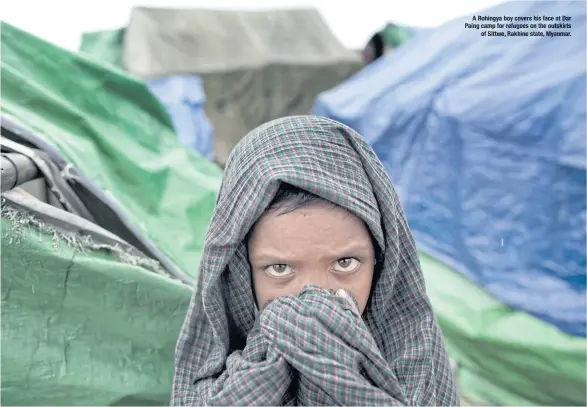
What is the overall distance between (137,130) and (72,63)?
0.26m

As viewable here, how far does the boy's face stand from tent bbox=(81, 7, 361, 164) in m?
2.13

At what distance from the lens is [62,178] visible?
3.71 ft

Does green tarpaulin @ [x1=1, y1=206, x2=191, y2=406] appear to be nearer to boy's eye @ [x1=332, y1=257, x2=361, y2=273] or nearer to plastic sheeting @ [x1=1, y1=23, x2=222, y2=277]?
plastic sheeting @ [x1=1, y1=23, x2=222, y2=277]

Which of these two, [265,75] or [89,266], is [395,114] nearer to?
[89,266]

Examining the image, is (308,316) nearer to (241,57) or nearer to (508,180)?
(508,180)

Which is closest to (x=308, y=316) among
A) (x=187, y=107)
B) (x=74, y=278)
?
(x=74, y=278)

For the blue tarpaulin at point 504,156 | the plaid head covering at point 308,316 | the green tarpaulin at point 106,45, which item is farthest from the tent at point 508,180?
the green tarpaulin at point 106,45

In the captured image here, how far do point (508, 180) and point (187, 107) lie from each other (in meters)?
1.78

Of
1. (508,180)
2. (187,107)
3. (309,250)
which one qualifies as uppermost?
(187,107)

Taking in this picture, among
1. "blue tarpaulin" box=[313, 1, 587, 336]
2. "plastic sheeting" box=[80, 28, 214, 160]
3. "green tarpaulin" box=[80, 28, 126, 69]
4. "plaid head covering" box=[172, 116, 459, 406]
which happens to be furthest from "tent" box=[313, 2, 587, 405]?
"green tarpaulin" box=[80, 28, 126, 69]

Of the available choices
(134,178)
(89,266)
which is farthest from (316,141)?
(134,178)

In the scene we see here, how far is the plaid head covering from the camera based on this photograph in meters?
0.70

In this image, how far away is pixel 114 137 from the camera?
153 centimetres

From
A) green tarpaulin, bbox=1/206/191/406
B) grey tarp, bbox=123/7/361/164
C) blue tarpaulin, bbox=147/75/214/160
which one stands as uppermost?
grey tarp, bbox=123/7/361/164
